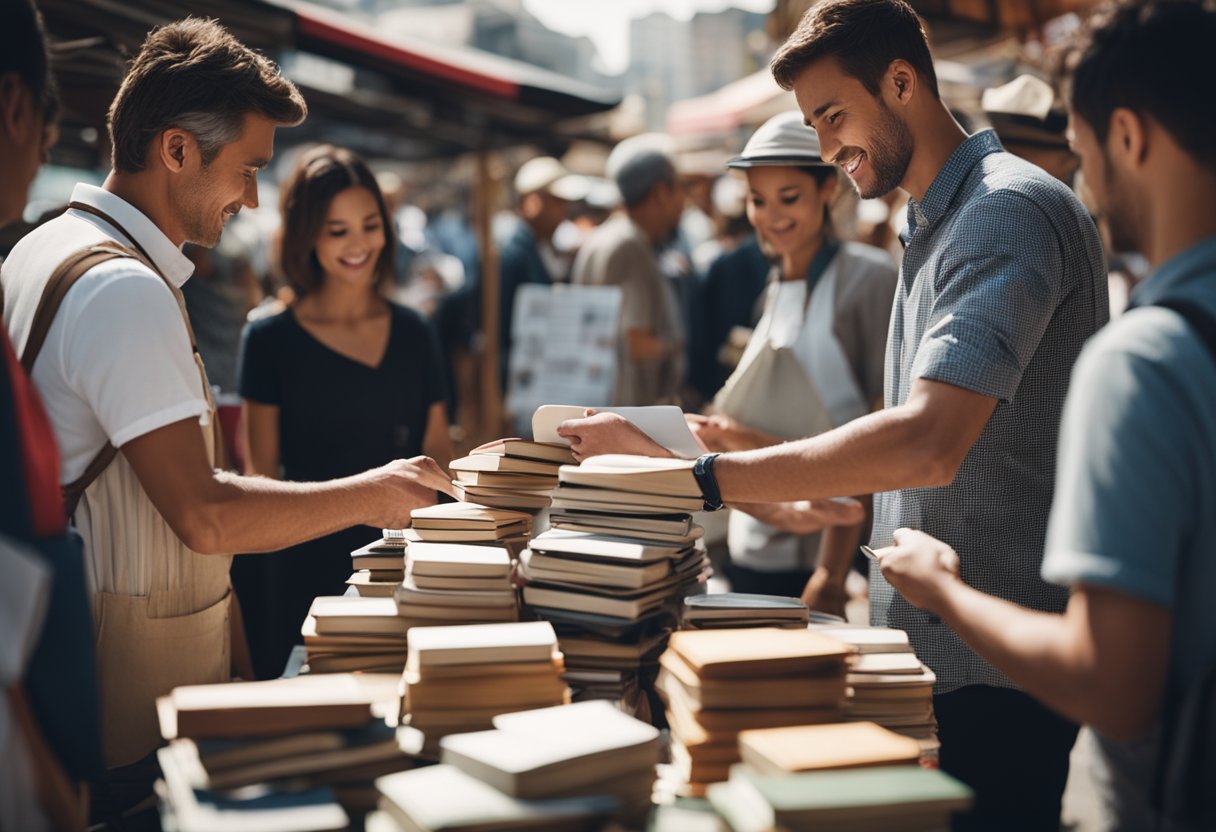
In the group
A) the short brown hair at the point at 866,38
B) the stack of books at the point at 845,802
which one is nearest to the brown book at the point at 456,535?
the stack of books at the point at 845,802

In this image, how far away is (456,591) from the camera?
1797 mm

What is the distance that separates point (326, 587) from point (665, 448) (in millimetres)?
1611

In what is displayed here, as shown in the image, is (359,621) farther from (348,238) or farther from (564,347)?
(564,347)

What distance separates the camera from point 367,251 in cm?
359

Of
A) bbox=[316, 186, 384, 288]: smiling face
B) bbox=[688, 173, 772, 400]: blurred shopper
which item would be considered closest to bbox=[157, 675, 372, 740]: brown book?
bbox=[316, 186, 384, 288]: smiling face

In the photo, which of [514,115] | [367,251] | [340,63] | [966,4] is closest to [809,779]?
[367,251]

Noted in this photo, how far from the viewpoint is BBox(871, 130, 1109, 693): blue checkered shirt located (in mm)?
1892

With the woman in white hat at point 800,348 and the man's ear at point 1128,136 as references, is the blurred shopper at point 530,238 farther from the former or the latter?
the man's ear at point 1128,136

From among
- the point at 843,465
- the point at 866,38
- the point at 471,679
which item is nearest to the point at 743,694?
the point at 471,679

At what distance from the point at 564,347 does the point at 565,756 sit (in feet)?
15.1

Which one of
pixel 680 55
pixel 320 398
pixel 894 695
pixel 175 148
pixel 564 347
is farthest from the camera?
pixel 680 55

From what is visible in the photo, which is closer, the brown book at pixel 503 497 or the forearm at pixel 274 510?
the forearm at pixel 274 510

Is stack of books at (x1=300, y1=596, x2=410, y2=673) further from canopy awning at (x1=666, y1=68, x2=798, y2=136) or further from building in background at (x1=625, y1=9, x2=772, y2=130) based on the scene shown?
building in background at (x1=625, y1=9, x2=772, y2=130)

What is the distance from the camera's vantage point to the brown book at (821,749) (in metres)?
1.38
